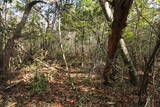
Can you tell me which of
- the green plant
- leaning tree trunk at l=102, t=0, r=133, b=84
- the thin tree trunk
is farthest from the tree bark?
the green plant

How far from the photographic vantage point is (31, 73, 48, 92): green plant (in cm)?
471

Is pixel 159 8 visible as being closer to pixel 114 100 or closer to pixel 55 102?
pixel 114 100

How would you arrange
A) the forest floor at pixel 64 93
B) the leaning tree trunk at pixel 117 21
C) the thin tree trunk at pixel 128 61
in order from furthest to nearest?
the thin tree trunk at pixel 128 61, the forest floor at pixel 64 93, the leaning tree trunk at pixel 117 21

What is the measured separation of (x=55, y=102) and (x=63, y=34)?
6561 millimetres

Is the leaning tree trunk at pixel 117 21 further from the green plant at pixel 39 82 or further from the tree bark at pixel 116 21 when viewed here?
the green plant at pixel 39 82

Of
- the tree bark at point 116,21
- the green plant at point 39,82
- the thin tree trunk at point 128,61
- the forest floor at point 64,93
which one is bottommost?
the forest floor at point 64,93

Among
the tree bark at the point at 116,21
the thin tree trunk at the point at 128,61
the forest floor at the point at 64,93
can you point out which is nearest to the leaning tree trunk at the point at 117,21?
the tree bark at the point at 116,21

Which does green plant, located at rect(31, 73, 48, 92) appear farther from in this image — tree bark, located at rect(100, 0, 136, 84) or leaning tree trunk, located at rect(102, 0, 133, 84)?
leaning tree trunk, located at rect(102, 0, 133, 84)

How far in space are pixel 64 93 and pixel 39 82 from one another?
1.03m

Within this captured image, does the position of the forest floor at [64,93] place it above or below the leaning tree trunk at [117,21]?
below

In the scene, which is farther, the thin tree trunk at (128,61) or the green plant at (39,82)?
the green plant at (39,82)

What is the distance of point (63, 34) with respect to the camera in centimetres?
1005

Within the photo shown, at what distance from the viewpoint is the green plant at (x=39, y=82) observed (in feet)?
15.5

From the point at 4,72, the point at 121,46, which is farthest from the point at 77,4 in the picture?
the point at 4,72
